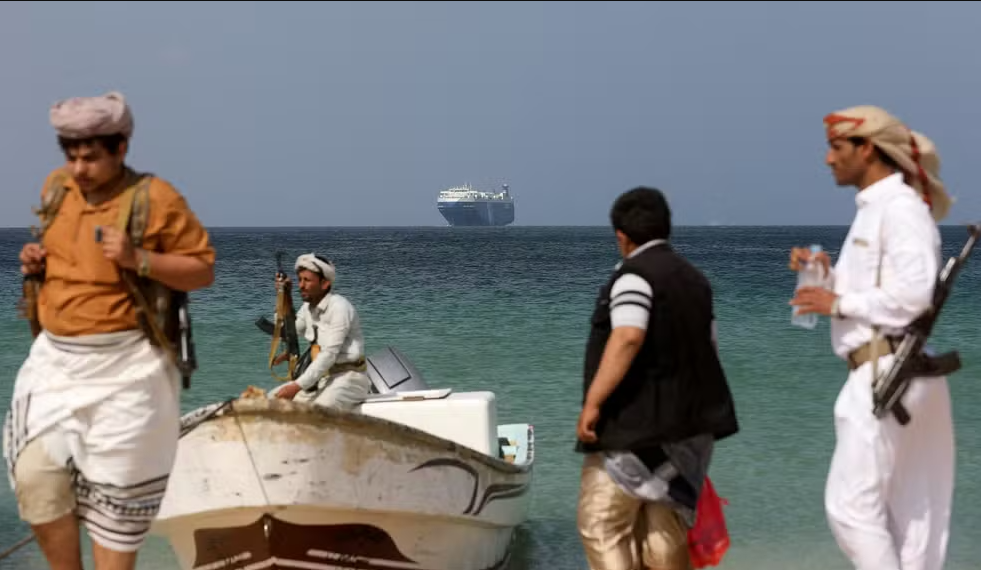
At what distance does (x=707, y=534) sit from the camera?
4473 millimetres

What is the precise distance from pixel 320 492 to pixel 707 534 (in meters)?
1.91

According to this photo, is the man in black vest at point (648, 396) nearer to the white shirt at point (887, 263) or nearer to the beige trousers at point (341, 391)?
the white shirt at point (887, 263)

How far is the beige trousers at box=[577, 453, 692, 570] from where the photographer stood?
4293 millimetres

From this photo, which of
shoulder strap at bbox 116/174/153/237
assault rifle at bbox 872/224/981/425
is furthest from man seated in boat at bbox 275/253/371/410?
assault rifle at bbox 872/224/981/425

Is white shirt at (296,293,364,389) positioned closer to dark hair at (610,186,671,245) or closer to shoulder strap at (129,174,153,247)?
dark hair at (610,186,671,245)

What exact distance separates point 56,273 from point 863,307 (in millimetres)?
2446

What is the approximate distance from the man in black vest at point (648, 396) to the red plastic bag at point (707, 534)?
0.08 metres

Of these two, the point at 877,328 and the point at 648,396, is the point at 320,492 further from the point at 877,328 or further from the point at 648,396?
the point at 877,328

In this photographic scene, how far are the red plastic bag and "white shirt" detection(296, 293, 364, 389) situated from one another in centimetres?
337

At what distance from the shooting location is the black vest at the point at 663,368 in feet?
13.6

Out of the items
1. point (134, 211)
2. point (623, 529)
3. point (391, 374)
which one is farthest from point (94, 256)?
point (391, 374)

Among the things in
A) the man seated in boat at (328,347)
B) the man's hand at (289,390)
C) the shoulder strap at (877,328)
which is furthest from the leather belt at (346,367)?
the shoulder strap at (877,328)

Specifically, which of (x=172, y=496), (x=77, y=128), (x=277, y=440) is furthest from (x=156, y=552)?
(x=77, y=128)

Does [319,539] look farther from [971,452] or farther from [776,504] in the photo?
[971,452]
